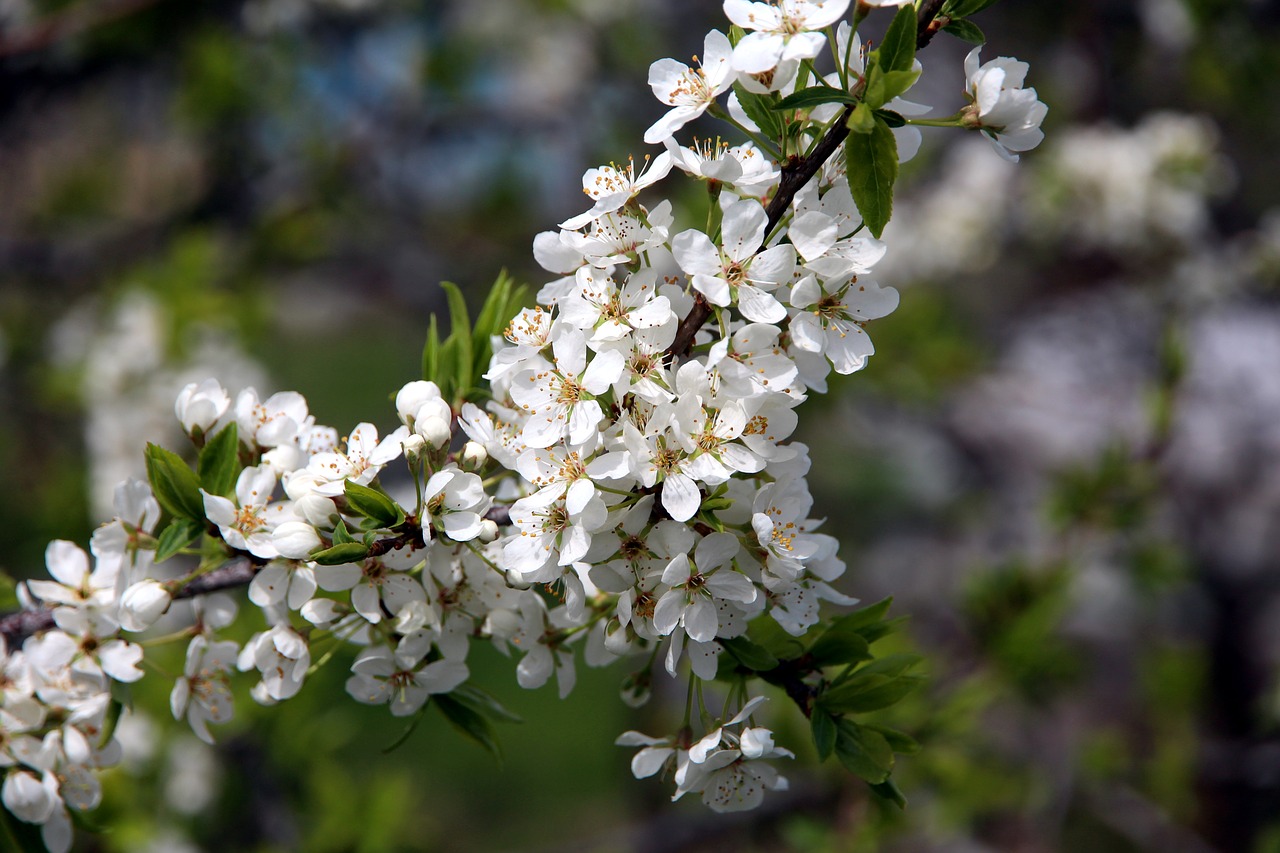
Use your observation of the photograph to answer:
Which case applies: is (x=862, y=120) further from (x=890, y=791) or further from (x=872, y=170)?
(x=890, y=791)

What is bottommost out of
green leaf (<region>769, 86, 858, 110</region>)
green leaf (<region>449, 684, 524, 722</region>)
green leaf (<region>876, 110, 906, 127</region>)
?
green leaf (<region>449, 684, 524, 722</region>)

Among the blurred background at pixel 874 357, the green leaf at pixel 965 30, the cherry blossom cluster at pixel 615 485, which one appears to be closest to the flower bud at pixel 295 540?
the cherry blossom cluster at pixel 615 485

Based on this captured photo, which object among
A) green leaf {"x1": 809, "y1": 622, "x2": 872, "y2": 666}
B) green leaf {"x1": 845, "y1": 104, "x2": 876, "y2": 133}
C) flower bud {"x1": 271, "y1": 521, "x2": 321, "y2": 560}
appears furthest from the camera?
green leaf {"x1": 809, "y1": 622, "x2": 872, "y2": 666}

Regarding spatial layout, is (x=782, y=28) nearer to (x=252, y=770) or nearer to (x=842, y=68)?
(x=842, y=68)

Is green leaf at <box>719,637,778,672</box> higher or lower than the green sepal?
higher

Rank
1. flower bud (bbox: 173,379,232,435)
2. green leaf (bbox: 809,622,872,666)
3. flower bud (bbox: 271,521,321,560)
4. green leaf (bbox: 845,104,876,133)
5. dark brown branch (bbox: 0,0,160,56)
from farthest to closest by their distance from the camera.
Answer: dark brown branch (bbox: 0,0,160,56)
flower bud (bbox: 173,379,232,435)
green leaf (bbox: 809,622,872,666)
flower bud (bbox: 271,521,321,560)
green leaf (bbox: 845,104,876,133)

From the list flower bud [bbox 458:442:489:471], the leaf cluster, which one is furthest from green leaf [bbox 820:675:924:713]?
flower bud [bbox 458:442:489:471]

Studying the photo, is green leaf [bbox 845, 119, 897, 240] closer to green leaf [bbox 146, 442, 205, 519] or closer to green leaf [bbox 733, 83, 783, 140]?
green leaf [bbox 733, 83, 783, 140]

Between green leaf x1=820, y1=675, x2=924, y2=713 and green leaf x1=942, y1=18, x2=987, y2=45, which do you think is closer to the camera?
green leaf x1=942, y1=18, x2=987, y2=45
